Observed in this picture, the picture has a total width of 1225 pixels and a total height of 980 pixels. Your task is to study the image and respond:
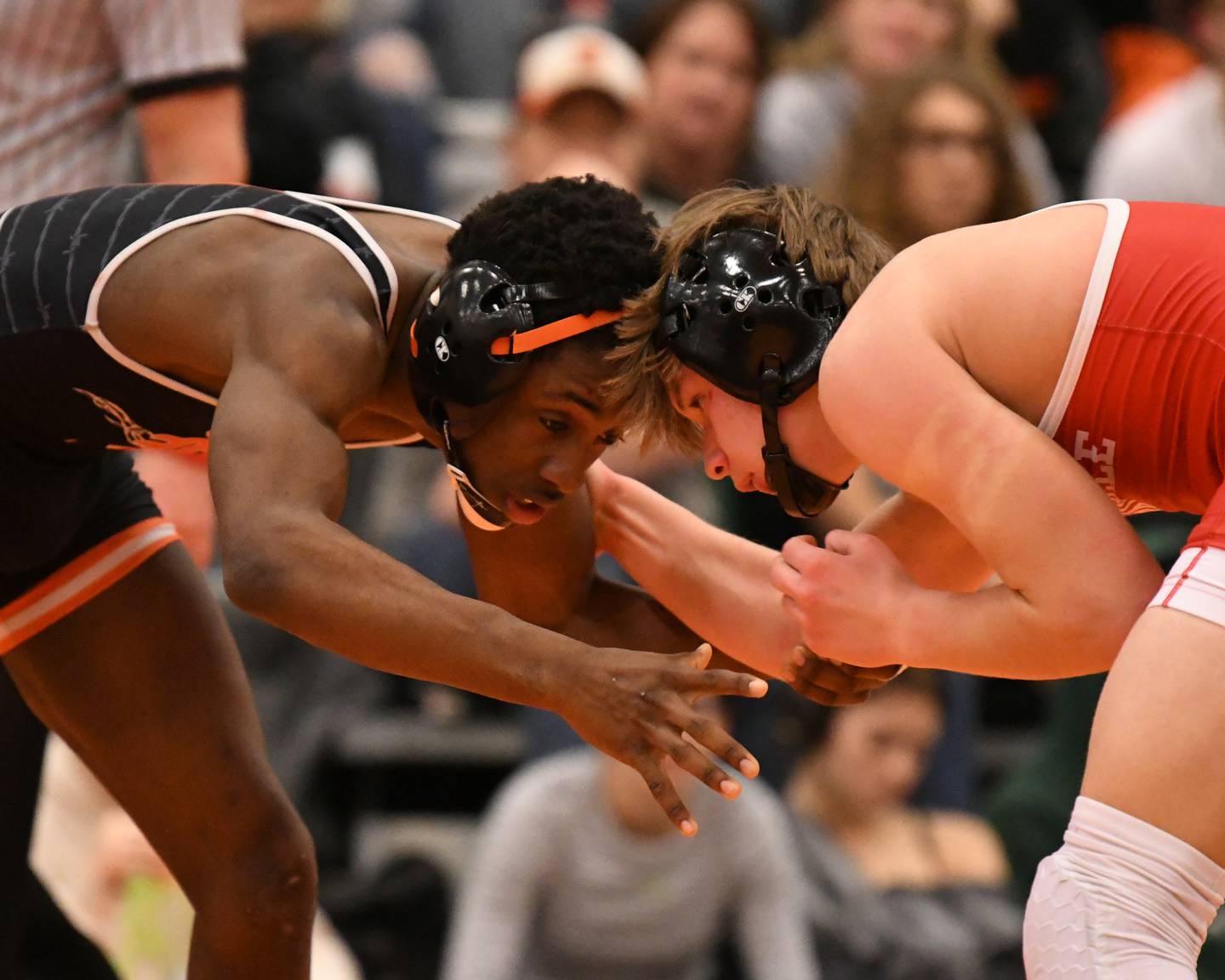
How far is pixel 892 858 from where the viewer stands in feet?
19.6

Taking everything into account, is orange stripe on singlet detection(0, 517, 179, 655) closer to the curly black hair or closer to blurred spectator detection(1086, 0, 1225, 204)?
the curly black hair

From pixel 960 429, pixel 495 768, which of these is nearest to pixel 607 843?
pixel 495 768

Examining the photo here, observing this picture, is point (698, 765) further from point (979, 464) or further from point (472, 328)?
point (472, 328)

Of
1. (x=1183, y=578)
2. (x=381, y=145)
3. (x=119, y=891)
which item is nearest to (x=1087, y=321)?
(x=1183, y=578)

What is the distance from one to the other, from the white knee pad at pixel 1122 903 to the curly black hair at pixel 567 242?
44.5 inches

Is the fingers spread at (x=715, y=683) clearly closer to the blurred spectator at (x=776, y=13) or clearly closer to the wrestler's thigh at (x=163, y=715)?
the wrestler's thigh at (x=163, y=715)

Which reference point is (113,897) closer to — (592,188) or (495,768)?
(495,768)

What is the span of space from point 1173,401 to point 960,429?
12.2 inches

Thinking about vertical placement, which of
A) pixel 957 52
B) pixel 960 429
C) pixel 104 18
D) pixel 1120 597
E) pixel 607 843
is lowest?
pixel 607 843

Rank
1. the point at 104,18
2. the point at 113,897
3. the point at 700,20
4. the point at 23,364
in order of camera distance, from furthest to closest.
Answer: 1. the point at 700,20
2. the point at 113,897
3. the point at 104,18
4. the point at 23,364

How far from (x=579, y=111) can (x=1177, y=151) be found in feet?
6.88

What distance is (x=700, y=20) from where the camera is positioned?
7.12 metres

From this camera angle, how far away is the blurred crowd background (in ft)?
17.2

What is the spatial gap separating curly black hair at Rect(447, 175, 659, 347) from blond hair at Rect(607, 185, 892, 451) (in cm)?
5
